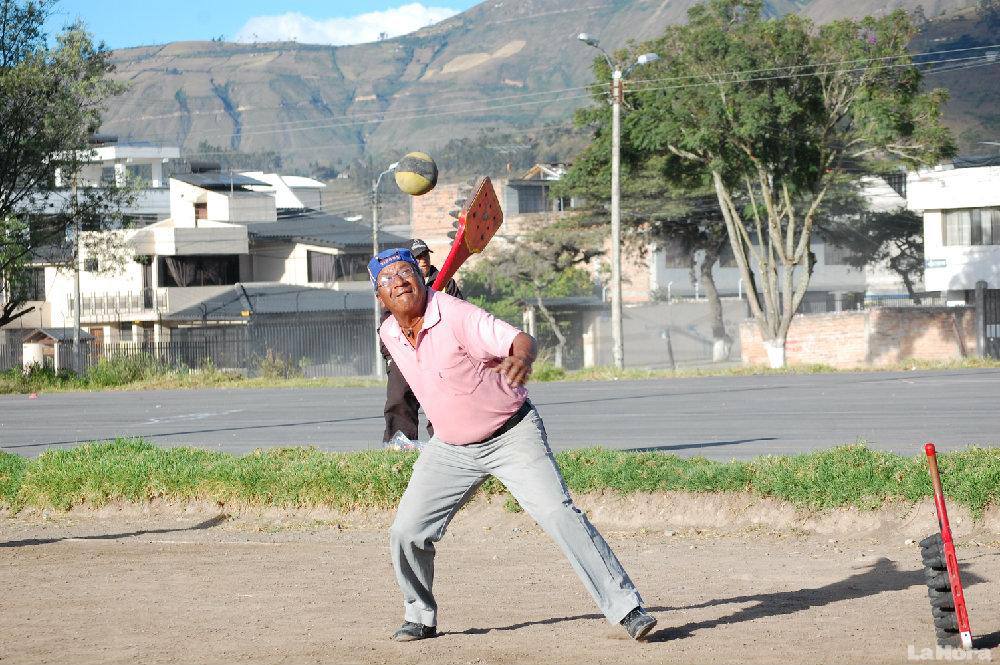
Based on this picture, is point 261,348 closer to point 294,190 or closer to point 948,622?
point 948,622

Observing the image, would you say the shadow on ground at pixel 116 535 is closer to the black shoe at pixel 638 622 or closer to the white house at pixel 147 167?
the black shoe at pixel 638 622

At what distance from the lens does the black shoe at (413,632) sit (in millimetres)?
6355

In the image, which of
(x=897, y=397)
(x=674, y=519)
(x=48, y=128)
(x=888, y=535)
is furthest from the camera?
(x=48, y=128)

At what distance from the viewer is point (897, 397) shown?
19.8 m

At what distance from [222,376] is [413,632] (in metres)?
26.7

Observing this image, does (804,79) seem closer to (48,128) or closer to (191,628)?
(48,128)

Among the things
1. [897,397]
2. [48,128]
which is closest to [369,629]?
[897,397]

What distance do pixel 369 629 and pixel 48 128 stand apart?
28.1 metres

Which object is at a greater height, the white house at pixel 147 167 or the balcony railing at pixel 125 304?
the white house at pixel 147 167

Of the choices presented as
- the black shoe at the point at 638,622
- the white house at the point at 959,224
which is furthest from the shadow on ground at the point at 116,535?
the white house at the point at 959,224

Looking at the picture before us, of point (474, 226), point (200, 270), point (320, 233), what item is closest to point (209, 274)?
point (200, 270)

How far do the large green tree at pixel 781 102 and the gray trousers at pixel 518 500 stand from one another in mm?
28888

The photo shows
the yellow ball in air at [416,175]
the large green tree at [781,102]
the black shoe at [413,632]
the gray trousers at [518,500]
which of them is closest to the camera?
the gray trousers at [518,500]

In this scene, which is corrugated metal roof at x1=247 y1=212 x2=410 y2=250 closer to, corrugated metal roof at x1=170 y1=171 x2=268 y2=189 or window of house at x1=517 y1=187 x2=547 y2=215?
corrugated metal roof at x1=170 y1=171 x2=268 y2=189
